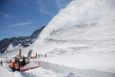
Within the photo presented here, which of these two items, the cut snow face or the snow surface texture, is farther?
the cut snow face

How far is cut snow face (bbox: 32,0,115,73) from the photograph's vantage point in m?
21.2

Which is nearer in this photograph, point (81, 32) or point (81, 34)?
point (81, 34)

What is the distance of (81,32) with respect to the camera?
2880 centimetres

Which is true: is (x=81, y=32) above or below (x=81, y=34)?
above

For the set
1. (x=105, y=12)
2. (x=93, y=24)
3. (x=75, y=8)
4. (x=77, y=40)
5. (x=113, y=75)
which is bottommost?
(x=113, y=75)

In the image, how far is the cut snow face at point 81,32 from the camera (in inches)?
836

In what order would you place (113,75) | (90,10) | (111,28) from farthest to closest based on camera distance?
1. (90,10)
2. (111,28)
3. (113,75)

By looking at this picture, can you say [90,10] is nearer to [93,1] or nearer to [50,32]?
[93,1]

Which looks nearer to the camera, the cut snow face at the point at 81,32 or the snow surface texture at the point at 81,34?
the snow surface texture at the point at 81,34

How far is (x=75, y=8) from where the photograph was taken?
118 ft

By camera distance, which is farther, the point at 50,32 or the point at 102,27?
the point at 50,32

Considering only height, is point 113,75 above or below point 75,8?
below

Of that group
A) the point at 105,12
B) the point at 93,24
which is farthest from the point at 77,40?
the point at 105,12

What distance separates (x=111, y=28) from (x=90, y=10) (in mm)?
8780
